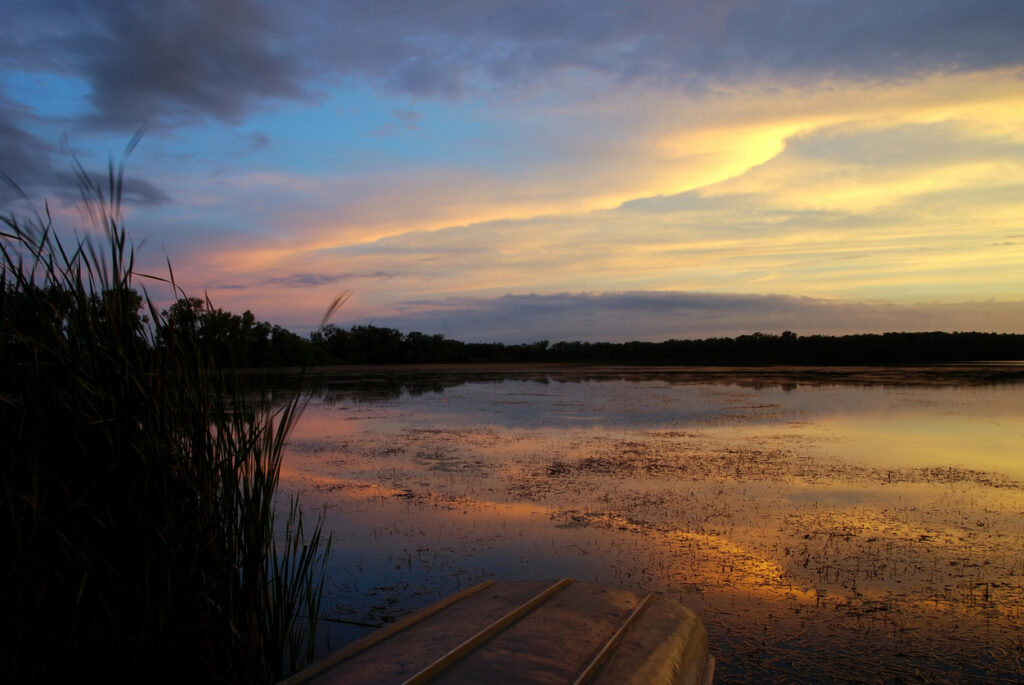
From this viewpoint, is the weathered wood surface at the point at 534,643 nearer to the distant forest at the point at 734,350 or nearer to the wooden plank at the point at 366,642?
the wooden plank at the point at 366,642

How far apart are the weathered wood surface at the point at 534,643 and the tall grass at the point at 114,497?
112 cm

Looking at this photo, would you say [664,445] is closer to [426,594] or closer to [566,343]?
[426,594]

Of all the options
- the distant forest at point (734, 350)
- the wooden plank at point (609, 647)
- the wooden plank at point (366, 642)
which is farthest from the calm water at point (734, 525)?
the distant forest at point (734, 350)

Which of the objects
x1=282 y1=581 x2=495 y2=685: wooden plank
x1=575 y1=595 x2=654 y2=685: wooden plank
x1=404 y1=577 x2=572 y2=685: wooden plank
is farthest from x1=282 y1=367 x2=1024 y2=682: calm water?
x1=282 y1=581 x2=495 y2=685: wooden plank

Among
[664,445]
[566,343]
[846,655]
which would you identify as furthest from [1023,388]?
[566,343]

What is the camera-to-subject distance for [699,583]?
528cm

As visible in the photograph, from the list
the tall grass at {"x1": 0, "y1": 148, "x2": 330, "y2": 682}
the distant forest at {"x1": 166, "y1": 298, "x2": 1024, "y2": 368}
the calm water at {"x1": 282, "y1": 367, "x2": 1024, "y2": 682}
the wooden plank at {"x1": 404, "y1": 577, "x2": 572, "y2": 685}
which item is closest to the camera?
the wooden plank at {"x1": 404, "y1": 577, "x2": 572, "y2": 685}

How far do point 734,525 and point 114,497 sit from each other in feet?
18.7

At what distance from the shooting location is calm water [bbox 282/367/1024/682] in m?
4.42

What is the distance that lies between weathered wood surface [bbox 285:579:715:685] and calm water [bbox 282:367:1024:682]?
139 centimetres

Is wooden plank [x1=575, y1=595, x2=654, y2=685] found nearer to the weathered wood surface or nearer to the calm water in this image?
the weathered wood surface

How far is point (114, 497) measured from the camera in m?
3.11

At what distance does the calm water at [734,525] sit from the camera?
14.5 feet

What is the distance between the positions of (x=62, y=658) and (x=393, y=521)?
13.8 feet
